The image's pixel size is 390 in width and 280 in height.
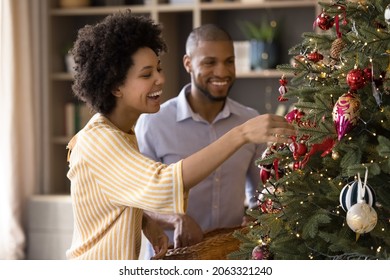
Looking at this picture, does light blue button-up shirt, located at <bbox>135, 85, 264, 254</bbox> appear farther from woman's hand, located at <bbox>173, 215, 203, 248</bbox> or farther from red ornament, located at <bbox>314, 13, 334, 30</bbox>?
red ornament, located at <bbox>314, 13, 334, 30</bbox>

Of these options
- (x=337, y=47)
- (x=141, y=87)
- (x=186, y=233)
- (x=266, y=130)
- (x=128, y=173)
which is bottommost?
(x=186, y=233)

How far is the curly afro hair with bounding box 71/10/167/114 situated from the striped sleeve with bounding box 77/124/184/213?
0.48 feet

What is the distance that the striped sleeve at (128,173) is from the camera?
207 centimetres

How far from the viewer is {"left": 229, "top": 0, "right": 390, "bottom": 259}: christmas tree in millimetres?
1873

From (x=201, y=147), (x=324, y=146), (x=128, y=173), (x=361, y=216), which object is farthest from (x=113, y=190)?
(x=201, y=147)

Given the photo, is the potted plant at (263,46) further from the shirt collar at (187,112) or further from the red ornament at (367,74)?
the red ornament at (367,74)

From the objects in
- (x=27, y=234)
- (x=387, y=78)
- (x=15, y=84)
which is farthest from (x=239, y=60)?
(x=387, y=78)

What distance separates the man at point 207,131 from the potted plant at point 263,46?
1.87 m

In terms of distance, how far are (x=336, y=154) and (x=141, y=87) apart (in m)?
0.62

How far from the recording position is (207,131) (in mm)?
3178

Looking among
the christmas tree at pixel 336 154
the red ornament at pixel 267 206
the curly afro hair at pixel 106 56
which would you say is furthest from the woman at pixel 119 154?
the red ornament at pixel 267 206

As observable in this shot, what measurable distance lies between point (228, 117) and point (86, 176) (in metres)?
1.13

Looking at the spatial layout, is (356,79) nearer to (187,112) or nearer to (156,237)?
(156,237)

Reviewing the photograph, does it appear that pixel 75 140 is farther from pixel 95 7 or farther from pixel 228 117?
pixel 95 7
